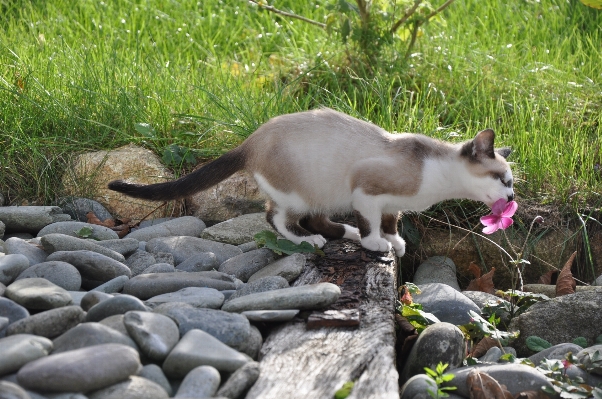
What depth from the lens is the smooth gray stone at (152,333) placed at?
7.65 feet

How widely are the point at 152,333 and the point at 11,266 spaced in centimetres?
92

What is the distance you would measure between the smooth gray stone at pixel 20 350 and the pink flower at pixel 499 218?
2.04 m

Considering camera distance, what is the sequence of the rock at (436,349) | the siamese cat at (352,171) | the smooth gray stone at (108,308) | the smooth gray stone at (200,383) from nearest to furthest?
the smooth gray stone at (200,383) < the smooth gray stone at (108,308) < the rock at (436,349) < the siamese cat at (352,171)

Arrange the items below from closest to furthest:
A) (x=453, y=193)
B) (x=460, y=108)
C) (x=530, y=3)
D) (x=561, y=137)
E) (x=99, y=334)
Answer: (x=99, y=334) < (x=453, y=193) < (x=561, y=137) < (x=460, y=108) < (x=530, y=3)

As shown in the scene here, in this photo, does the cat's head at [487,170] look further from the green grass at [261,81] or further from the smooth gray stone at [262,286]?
the smooth gray stone at [262,286]

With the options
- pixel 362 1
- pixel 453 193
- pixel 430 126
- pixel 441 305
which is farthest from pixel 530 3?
pixel 441 305

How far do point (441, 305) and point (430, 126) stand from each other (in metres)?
1.56

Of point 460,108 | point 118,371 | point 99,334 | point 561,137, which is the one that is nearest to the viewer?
point 118,371

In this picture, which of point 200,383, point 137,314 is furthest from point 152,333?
point 200,383

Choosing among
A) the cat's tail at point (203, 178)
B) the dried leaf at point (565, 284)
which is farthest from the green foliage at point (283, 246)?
the dried leaf at point (565, 284)

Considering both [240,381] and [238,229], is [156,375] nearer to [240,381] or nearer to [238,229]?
[240,381]

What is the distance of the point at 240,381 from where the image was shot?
2.26 meters

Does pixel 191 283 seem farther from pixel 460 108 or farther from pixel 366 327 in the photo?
pixel 460 108

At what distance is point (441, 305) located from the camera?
11.3 ft
